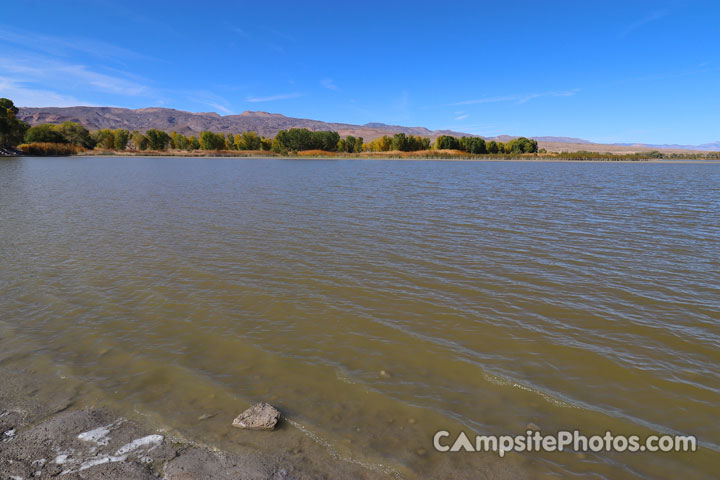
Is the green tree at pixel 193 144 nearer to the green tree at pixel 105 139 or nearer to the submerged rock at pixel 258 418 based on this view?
the green tree at pixel 105 139

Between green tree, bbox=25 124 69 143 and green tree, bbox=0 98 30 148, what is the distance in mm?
11908

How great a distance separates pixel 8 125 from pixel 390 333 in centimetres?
12433

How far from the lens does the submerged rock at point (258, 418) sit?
4.53m

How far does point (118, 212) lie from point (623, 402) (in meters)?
21.1

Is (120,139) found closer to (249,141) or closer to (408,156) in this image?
(249,141)

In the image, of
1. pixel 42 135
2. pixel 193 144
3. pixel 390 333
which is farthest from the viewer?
pixel 193 144

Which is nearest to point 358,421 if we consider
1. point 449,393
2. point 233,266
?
point 449,393

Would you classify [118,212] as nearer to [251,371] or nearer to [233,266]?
[233,266]

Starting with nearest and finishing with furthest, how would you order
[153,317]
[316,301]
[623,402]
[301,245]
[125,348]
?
[623,402], [125,348], [153,317], [316,301], [301,245]

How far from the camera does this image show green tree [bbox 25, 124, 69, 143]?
114625 millimetres

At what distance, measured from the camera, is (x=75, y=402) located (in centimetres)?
502

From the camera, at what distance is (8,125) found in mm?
91375

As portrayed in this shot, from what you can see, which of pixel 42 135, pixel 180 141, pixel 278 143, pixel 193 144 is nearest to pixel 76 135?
pixel 42 135

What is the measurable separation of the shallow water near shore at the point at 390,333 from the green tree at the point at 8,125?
354 ft
